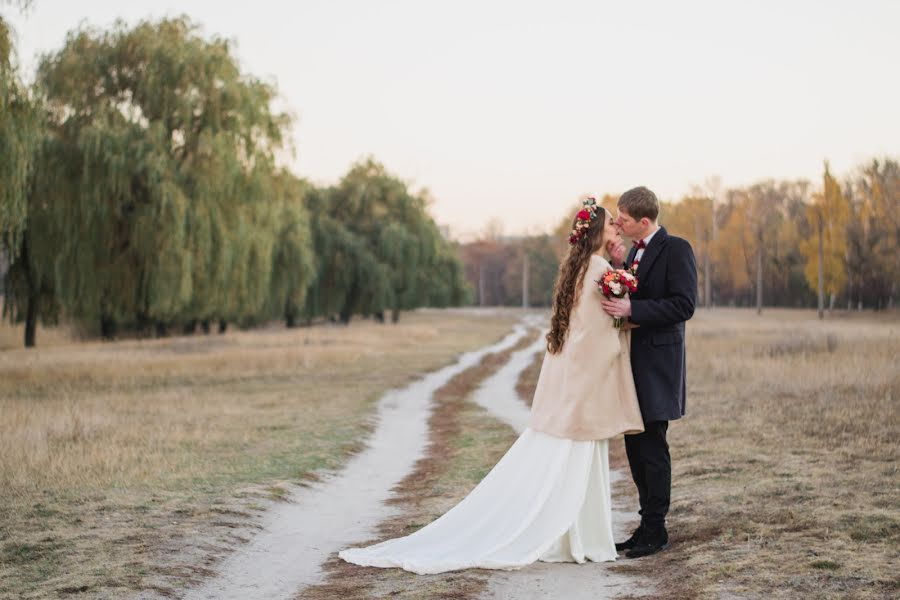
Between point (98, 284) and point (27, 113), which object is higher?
point (27, 113)

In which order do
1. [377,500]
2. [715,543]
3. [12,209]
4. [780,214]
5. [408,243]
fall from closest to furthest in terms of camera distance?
[715,543] → [377,500] → [12,209] → [408,243] → [780,214]

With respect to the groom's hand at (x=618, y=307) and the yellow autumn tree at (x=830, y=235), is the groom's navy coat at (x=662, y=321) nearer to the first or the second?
the groom's hand at (x=618, y=307)

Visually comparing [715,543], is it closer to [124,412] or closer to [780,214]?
[124,412]

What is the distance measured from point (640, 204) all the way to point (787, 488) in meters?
3.25

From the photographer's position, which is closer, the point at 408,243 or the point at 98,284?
the point at 98,284

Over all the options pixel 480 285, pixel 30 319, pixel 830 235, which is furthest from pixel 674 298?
pixel 480 285

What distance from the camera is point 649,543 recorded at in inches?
249

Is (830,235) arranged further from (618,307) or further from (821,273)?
(618,307)

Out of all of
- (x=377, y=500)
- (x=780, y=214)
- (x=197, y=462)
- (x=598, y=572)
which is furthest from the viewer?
(x=780, y=214)

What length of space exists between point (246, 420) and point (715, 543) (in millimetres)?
10225

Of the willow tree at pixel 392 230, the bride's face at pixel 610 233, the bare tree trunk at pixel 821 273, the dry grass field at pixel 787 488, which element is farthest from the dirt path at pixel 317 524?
the bare tree trunk at pixel 821 273

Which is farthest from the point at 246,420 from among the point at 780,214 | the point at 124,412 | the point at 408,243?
the point at 780,214

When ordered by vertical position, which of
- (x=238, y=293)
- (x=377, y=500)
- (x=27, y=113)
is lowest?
(x=377, y=500)

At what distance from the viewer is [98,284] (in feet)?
79.3
